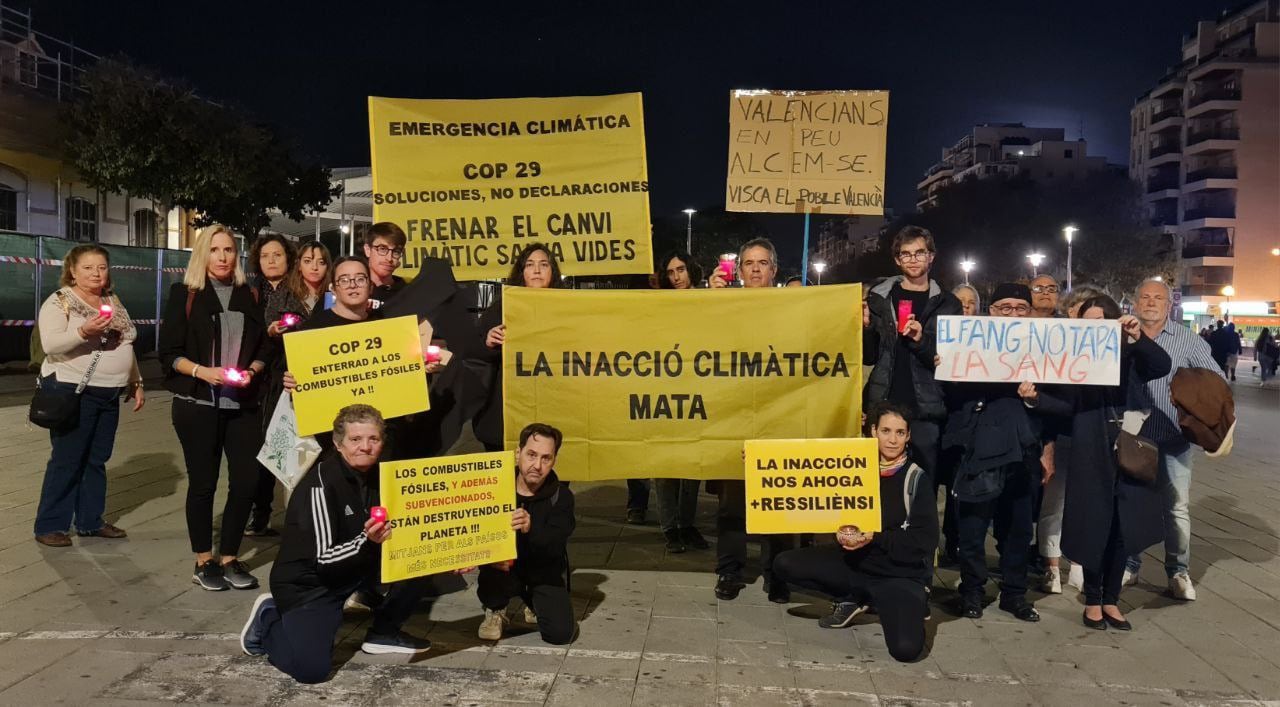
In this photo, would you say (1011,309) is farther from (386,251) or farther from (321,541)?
(321,541)

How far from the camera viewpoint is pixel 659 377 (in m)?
5.64

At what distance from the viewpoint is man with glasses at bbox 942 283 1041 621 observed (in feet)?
18.1

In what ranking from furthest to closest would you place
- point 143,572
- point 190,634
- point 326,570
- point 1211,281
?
point 1211,281
point 143,572
point 190,634
point 326,570

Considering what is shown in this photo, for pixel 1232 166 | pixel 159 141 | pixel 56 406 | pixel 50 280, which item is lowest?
pixel 56 406

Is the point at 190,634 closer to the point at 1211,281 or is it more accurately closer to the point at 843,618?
the point at 843,618

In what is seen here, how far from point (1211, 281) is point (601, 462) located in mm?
76586

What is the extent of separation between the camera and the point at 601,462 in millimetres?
5625

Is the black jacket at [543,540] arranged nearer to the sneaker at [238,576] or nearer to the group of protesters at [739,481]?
the group of protesters at [739,481]

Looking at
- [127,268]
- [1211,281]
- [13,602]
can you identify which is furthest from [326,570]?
[1211,281]

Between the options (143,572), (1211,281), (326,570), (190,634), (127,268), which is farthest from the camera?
(1211,281)

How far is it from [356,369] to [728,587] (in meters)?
2.44

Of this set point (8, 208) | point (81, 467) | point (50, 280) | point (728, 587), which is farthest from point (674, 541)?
point (8, 208)

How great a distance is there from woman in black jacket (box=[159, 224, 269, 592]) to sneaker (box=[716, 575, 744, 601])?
266cm

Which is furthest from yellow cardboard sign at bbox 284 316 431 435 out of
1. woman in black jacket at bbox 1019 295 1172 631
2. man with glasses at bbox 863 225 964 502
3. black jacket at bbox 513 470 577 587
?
woman in black jacket at bbox 1019 295 1172 631
